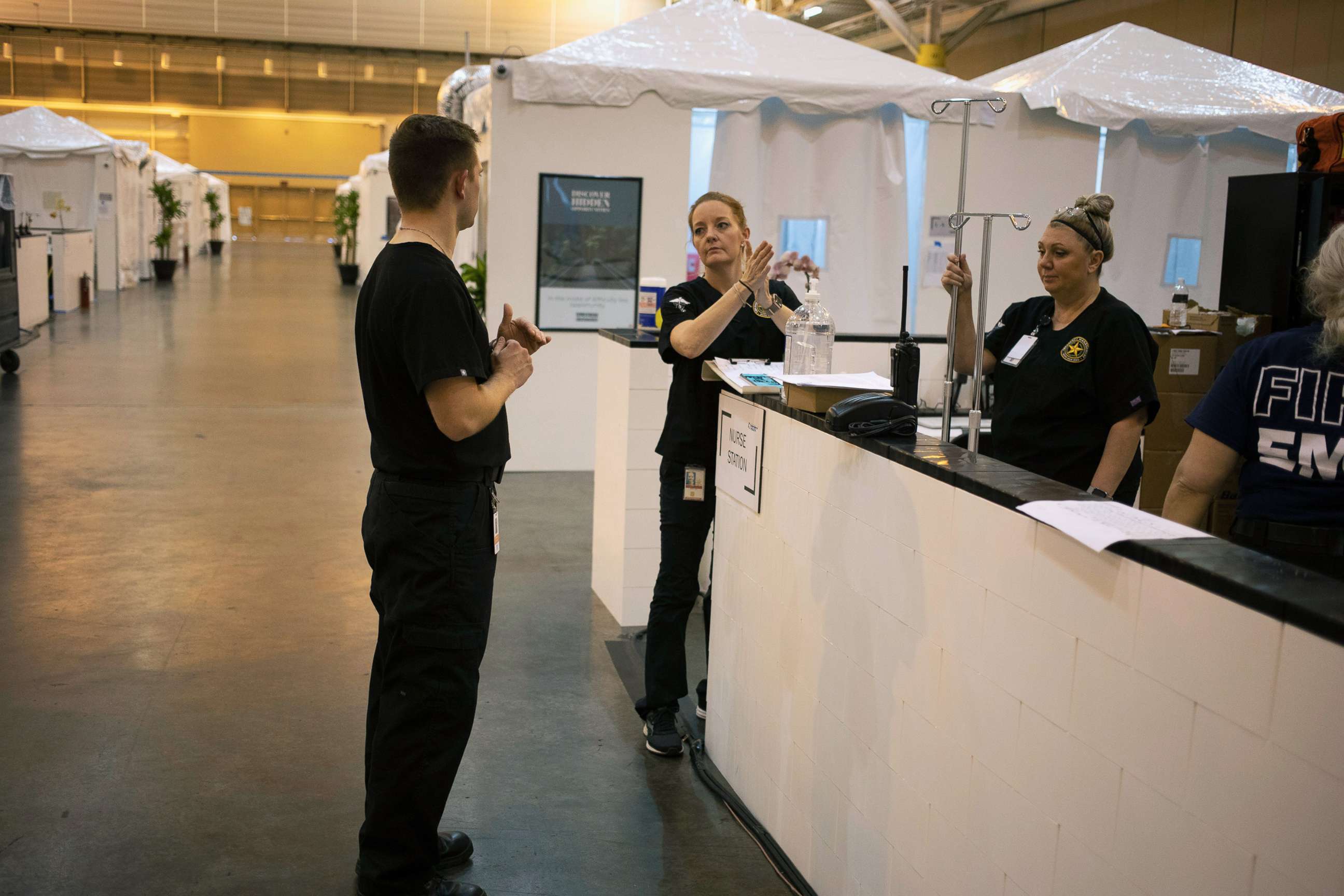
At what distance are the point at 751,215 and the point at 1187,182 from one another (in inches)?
121

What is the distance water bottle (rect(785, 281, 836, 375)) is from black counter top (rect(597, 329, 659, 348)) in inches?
55.6

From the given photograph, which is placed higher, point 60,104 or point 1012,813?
point 60,104

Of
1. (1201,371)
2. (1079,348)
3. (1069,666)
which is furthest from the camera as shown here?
(1201,371)

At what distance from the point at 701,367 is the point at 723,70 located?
14.0 feet

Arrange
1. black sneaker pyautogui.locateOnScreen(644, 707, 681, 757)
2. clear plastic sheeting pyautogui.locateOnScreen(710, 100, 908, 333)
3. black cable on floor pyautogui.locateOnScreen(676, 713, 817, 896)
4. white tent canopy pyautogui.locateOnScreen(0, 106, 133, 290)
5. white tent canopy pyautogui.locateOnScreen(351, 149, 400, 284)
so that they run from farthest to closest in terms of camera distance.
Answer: white tent canopy pyautogui.locateOnScreen(351, 149, 400, 284) → white tent canopy pyautogui.locateOnScreen(0, 106, 133, 290) → clear plastic sheeting pyautogui.locateOnScreen(710, 100, 908, 333) → black sneaker pyautogui.locateOnScreen(644, 707, 681, 757) → black cable on floor pyautogui.locateOnScreen(676, 713, 817, 896)

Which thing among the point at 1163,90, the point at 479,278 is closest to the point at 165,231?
the point at 479,278

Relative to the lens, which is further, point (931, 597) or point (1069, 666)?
point (931, 597)

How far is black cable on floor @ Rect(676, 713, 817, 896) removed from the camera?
8.82ft

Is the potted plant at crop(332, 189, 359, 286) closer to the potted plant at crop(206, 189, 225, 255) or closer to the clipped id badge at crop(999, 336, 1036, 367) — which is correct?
the potted plant at crop(206, 189, 225, 255)

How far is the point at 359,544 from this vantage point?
223 inches

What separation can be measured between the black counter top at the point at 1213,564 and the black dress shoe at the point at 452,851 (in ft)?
4.81

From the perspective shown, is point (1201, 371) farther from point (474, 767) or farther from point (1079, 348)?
point (474, 767)

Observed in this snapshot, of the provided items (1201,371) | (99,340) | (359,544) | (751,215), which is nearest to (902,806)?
(1201,371)

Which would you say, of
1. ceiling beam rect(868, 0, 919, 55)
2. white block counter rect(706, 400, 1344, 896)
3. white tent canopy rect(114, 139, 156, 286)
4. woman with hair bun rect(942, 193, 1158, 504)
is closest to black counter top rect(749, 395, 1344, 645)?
white block counter rect(706, 400, 1344, 896)
